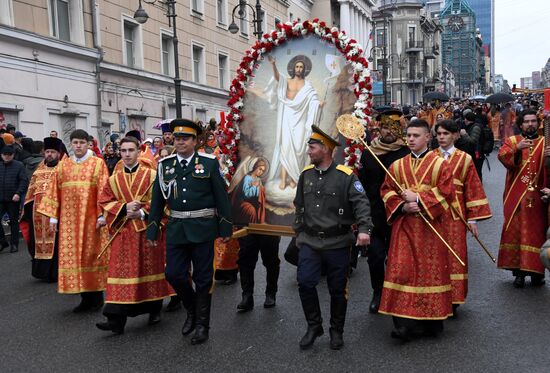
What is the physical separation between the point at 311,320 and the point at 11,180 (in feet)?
25.5

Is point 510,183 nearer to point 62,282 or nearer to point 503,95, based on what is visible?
point 62,282

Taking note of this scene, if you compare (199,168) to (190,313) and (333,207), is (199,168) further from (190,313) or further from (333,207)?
(190,313)

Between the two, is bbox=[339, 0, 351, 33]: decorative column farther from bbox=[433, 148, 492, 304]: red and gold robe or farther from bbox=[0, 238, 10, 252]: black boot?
bbox=[433, 148, 492, 304]: red and gold robe

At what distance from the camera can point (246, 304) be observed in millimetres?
6582

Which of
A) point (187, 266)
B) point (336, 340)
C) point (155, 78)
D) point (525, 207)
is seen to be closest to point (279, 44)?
point (187, 266)

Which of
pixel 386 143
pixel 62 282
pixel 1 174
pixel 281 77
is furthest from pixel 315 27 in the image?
pixel 1 174

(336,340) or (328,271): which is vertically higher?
(328,271)

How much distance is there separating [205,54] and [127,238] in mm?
23439

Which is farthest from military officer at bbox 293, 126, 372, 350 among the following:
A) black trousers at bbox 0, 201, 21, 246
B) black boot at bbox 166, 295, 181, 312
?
black trousers at bbox 0, 201, 21, 246

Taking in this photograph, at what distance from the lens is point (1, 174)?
11.1 metres

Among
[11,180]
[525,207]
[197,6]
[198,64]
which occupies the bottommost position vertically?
[525,207]

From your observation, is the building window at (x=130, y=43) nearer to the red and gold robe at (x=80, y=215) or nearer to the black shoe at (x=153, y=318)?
the red and gold robe at (x=80, y=215)

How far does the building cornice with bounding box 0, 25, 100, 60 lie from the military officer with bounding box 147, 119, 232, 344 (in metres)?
12.2

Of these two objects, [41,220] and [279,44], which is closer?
[279,44]
